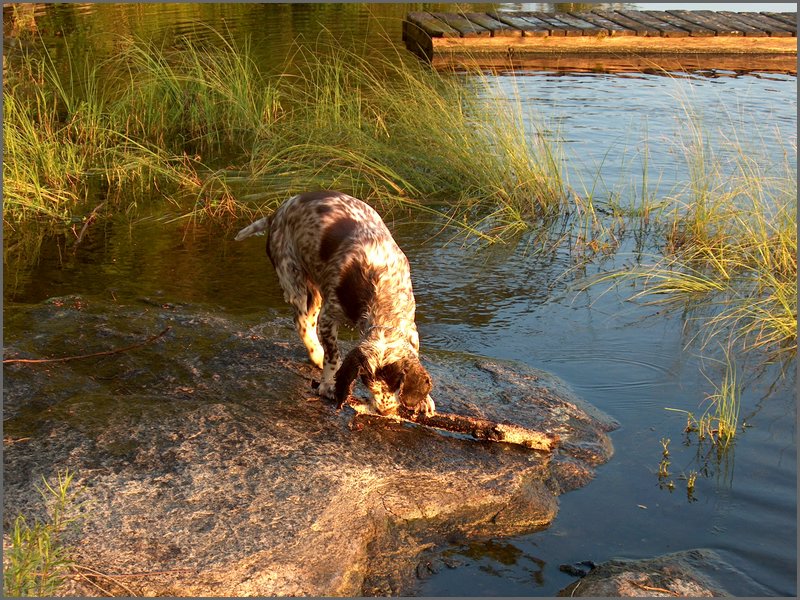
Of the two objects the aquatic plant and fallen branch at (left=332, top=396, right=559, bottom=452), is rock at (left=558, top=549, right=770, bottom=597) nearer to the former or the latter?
fallen branch at (left=332, top=396, right=559, bottom=452)

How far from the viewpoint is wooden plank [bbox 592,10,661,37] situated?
16.8 metres

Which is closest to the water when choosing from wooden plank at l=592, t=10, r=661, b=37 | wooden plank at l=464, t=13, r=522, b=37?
wooden plank at l=464, t=13, r=522, b=37

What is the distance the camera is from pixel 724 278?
282 inches

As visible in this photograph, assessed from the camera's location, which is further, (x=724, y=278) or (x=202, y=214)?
(x=202, y=214)

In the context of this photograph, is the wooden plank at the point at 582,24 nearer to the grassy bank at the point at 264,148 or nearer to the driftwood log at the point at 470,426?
the grassy bank at the point at 264,148

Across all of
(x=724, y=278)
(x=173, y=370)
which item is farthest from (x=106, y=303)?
(x=724, y=278)

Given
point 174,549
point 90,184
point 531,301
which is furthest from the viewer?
point 90,184

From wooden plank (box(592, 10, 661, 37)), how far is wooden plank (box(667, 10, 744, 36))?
1.12m

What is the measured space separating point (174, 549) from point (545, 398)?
2.42 meters

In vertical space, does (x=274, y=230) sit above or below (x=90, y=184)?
above

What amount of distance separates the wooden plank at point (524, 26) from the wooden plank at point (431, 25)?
1179 millimetres

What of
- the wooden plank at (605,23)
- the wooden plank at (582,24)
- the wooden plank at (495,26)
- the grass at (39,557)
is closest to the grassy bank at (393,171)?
the grass at (39,557)

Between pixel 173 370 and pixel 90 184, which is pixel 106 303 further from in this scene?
pixel 90 184

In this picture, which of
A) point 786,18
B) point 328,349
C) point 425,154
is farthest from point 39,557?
point 786,18
